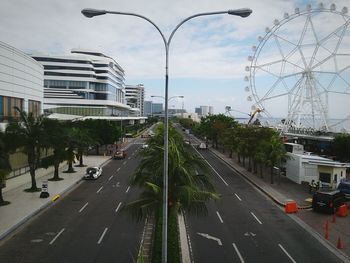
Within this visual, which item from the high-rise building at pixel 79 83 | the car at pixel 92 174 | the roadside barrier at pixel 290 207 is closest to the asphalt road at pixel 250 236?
the roadside barrier at pixel 290 207

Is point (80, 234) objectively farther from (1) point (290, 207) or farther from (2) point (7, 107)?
(2) point (7, 107)

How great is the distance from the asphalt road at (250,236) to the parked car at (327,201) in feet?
8.08

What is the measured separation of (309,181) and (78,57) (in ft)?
321

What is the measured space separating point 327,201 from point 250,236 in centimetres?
802

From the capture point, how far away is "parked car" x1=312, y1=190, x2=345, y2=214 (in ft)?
82.4

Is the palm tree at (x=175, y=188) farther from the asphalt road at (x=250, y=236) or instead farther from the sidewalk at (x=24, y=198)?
the sidewalk at (x=24, y=198)

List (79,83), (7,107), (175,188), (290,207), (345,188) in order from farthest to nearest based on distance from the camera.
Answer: (79,83) < (7,107) < (345,188) < (290,207) < (175,188)

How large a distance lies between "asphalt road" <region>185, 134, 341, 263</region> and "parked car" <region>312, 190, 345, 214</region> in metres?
2.46

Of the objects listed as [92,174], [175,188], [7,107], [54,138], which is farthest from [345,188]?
[7,107]

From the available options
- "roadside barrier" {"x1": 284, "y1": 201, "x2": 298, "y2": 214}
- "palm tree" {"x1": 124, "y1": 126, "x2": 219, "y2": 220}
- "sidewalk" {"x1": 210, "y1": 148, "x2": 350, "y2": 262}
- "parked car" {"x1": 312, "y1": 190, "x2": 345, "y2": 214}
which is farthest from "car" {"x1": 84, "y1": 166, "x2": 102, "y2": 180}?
"palm tree" {"x1": 124, "y1": 126, "x2": 219, "y2": 220}

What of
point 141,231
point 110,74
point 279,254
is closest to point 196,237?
point 141,231

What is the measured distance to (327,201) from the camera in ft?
82.4

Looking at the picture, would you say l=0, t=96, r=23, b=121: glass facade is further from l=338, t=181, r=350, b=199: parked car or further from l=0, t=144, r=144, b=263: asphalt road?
l=338, t=181, r=350, b=199: parked car

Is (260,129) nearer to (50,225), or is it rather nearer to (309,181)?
(309,181)
